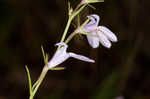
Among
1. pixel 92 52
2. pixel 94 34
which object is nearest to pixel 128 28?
pixel 92 52

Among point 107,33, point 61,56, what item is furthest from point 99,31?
point 61,56

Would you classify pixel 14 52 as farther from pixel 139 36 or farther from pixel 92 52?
pixel 139 36

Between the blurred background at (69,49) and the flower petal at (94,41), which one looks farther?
the blurred background at (69,49)

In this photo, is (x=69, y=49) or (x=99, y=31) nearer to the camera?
(x=99, y=31)

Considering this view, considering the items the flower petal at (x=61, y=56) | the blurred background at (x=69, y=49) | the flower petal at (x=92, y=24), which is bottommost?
the blurred background at (x=69, y=49)

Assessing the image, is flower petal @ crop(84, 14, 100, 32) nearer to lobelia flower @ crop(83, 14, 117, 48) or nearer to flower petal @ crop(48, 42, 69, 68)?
lobelia flower @ crop(83, 14, 117, 48)

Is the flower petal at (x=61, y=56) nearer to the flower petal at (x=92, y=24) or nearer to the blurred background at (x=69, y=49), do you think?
the flower petal at (x=92, y=24)

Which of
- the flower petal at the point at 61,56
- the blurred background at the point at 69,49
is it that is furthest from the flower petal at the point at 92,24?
the blurred background at the point at 69,49

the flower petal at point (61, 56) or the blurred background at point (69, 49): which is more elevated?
the flower petal at point (61, 56)

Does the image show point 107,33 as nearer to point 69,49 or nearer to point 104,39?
point 104,39
